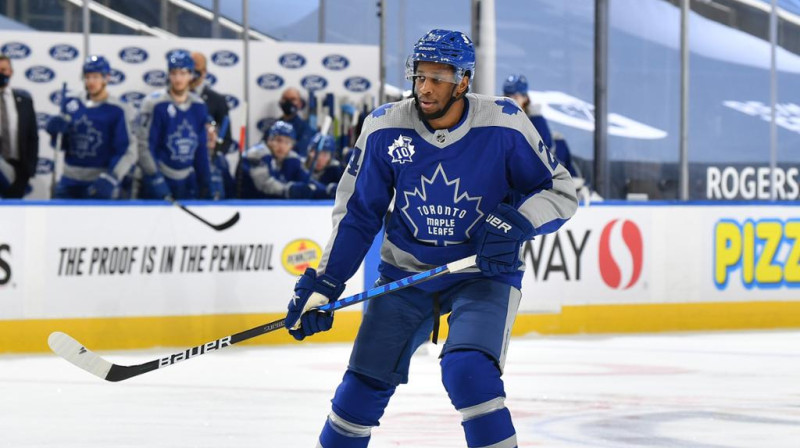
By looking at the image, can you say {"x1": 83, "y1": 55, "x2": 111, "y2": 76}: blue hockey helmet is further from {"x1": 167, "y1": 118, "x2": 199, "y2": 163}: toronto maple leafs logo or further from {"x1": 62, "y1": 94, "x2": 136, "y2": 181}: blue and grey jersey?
{"x1": 167, "y1": 118, "x2": 199, "y2": 163}: toronto maple leafs logo

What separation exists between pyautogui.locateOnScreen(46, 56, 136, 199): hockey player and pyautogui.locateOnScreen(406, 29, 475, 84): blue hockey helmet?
5.16 m

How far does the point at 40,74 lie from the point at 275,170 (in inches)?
70.7

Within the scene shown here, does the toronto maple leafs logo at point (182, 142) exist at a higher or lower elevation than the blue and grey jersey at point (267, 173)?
higher

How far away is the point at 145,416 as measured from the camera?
599 cm

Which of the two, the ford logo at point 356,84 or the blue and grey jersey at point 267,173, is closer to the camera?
the blue and grey jersey at point 267,173

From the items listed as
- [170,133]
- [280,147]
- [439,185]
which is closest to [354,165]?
[439,185]

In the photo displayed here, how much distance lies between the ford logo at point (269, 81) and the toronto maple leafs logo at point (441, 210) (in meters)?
7.10

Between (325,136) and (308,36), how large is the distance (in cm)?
147

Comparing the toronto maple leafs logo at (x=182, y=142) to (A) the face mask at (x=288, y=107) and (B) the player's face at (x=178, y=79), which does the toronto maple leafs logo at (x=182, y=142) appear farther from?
(A) the face mask at (x=288, y=107)

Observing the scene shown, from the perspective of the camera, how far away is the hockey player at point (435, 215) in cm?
393

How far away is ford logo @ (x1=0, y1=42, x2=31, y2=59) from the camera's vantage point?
1018 cm

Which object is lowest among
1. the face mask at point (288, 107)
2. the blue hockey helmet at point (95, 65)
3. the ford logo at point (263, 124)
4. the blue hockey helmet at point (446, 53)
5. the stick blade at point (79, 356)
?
the stick blade at point (79, 356)

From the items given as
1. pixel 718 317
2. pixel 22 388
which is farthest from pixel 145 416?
pixel 718 317

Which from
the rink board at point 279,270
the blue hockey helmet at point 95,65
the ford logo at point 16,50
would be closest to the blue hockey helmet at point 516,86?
the rink board at point 279,270
